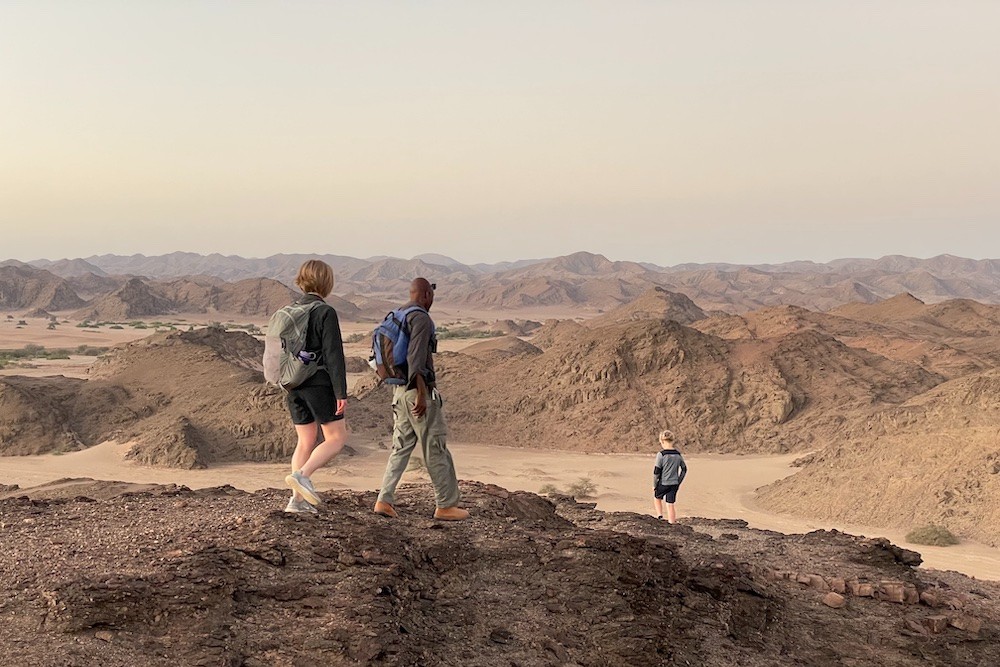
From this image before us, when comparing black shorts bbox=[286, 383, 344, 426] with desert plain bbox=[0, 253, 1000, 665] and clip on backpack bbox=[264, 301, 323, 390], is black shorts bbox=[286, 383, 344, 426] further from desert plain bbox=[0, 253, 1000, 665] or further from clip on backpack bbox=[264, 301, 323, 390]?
desert plain bbox=[0, 253, 1000, 665]

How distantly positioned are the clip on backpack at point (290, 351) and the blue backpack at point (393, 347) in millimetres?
523

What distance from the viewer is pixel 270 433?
18.2 metres

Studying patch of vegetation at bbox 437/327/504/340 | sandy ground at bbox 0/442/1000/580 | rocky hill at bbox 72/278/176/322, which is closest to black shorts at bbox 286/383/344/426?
sandy ground at bbox 0/442/1000/580

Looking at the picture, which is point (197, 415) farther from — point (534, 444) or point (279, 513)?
point (279, 513)

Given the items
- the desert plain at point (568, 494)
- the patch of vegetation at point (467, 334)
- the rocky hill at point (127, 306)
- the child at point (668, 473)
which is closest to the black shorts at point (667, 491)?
the child at point (668, 473)

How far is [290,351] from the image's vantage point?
5.17 m

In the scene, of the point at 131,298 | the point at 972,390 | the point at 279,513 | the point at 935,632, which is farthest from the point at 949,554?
the point at 131,298

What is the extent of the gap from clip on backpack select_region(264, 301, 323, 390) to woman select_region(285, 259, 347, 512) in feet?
0.14

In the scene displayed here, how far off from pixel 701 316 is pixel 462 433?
152ft

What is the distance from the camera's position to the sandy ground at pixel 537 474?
1456cm

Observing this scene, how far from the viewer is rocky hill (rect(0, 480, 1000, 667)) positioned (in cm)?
412

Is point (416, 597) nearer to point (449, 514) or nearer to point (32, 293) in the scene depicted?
point (449, 514)

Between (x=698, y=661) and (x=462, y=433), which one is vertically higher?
(x=698, y=661)

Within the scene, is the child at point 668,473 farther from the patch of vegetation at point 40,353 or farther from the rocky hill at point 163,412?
the patch of vegetation at point 40,353
